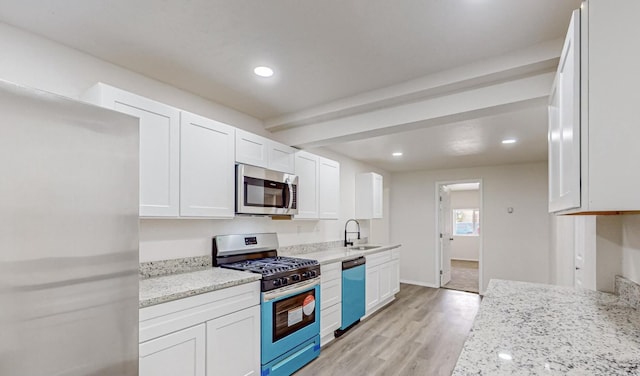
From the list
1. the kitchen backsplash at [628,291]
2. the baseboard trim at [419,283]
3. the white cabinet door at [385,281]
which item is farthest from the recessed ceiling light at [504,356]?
the baseboard trim at [419,283]

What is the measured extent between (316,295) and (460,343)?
1.76 meters

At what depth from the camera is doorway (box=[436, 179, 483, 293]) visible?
616 cm

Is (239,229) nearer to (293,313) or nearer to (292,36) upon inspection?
(293,313)

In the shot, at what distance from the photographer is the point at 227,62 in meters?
2.16

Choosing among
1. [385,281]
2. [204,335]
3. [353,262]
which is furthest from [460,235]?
[204,335]

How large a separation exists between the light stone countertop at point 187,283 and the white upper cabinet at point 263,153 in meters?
0.99

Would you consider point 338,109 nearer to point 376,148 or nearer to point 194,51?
point 194,51

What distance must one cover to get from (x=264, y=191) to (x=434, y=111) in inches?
65.9

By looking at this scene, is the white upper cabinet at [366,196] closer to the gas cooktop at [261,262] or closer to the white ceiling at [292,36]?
the gas cooktop at [261,262]

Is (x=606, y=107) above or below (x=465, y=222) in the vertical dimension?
above

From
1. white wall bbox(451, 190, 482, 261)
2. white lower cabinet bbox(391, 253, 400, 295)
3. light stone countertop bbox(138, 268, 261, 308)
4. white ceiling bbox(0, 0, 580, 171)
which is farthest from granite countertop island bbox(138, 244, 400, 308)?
white wall bbox(451, 190, 482, 261)

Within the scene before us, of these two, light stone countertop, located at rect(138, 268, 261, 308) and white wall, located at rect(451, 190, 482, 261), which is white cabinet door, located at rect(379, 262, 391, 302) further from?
white wall, located at rect(451, 190, 482, 261)

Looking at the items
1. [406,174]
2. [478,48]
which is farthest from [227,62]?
[406,174]

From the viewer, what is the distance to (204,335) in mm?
2025
